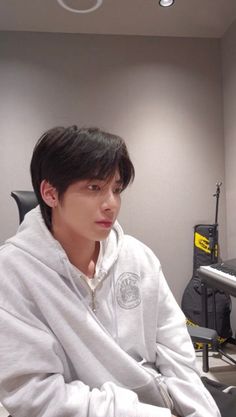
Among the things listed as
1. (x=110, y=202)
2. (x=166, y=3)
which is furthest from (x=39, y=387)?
(x=166, y=3)

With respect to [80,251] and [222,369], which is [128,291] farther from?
[222,369]

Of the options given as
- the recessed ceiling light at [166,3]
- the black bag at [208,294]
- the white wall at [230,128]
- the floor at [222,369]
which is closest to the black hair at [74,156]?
the floor at [222,369]

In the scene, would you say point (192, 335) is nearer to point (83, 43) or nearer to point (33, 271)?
point (33, 271)

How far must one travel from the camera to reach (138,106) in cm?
284

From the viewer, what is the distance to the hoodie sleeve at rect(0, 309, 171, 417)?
711 mm

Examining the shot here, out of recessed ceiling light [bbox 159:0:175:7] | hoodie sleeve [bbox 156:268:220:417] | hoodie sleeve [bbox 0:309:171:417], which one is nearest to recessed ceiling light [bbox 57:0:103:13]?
recessed ceiling light [bbox 159:0:175:7]

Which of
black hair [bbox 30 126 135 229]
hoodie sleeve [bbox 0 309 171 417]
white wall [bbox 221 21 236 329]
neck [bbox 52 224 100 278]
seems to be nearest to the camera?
hoodie sleeve [bbox 0 309 171 417]

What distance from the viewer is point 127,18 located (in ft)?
8.49

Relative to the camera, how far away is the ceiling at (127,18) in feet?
7.89

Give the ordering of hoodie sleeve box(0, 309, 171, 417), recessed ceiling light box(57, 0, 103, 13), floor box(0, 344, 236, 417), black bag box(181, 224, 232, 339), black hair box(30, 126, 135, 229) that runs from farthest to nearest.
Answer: black bag box(181, 224, 232, 339) < recessed ceiling light box(57, 0, 103, 13) < floor box(0, 344, 236, 417) < black hair box(30, 126, 135, 229) < hoodie sleeve box(0, 309, 171, 417)

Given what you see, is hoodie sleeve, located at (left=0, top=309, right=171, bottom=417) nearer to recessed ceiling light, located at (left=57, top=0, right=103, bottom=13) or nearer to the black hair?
the black hair

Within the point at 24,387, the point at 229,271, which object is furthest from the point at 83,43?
the point at 24,387

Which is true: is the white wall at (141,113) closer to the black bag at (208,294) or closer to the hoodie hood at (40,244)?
the black bag at (208,294)

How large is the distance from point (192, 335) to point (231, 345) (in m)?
1.73
